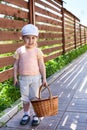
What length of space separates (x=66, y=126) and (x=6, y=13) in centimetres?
227

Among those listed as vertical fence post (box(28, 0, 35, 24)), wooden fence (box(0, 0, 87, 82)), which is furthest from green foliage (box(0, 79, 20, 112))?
vertical fence post (box(28, 0, 35, 24))

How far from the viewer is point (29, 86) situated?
438cm

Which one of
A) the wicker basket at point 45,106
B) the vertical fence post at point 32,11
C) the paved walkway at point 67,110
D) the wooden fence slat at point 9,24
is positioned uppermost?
the vertical fence post at point 32,11

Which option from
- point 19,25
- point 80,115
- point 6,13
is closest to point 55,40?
point 19,25

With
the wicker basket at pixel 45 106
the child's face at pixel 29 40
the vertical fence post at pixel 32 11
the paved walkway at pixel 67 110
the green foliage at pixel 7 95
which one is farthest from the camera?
the vertical fence post at pixel 32 11

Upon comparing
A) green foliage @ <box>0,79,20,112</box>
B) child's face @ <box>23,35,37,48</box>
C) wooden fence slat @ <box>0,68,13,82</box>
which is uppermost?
child's face @ <box>23,35,37,48</box>

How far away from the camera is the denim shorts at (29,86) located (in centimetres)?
433

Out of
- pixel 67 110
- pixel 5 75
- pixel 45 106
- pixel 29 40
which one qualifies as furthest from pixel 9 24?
pixel 45 106

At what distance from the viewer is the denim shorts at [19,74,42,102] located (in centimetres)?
433

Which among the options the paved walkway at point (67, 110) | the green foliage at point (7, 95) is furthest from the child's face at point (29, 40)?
the green foliage at point (7, 95)

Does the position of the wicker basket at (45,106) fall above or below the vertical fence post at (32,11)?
below

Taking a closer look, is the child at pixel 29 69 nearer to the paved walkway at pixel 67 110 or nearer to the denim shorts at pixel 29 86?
the denim shorts at pixel 29 86

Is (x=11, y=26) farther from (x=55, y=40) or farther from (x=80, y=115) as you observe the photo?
(x=55, y=40)

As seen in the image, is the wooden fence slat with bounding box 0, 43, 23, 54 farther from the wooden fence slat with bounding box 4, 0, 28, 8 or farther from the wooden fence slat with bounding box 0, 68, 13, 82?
the wooden fence slat with bounding box 4, 0, 28, 8
